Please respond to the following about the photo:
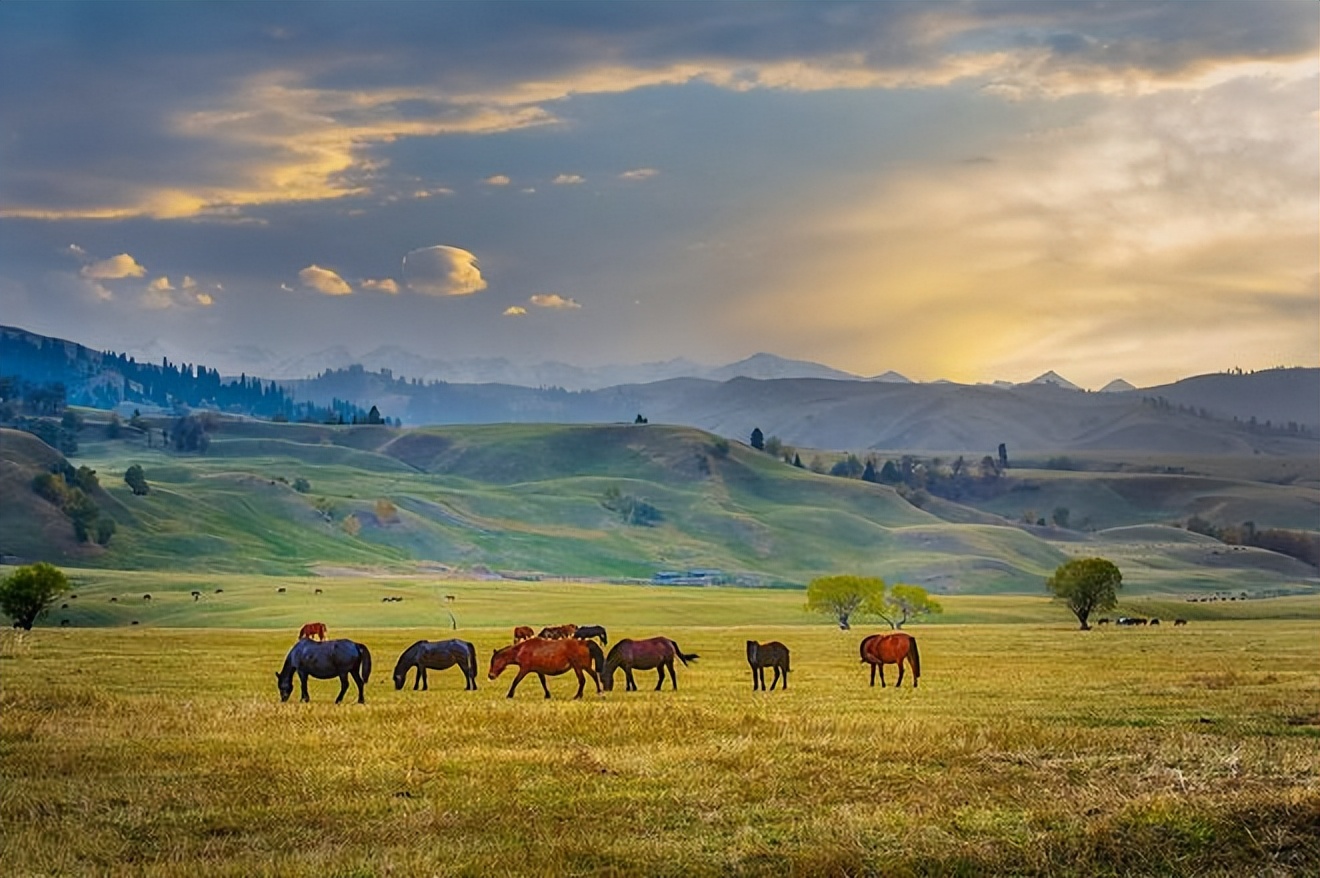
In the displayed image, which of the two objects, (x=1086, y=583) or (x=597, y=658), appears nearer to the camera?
(x=597, y=658)

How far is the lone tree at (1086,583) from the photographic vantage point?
350ft

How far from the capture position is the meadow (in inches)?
587

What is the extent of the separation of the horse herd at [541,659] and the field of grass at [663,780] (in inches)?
39.1

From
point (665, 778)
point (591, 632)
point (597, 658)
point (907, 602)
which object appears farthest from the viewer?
point (907, 602)

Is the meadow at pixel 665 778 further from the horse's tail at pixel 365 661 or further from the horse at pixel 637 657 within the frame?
the horse at pixel 637 657

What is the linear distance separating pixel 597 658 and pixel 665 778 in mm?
→ 17058

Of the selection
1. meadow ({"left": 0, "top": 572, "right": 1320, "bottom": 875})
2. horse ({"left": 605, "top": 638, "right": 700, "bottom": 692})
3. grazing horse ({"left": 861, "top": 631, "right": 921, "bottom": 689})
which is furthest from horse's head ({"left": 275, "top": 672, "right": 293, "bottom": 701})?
grazing horse ({"left": 861, "top": 631, "right": 921, "bottom": 689})

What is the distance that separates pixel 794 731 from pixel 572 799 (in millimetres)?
8242

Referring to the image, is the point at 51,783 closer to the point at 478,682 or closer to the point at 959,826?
the point at 959,826

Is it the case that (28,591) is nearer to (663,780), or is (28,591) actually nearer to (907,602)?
(663,780)

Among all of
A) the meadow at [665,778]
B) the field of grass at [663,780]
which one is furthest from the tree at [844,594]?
the field of grass at [663,780]

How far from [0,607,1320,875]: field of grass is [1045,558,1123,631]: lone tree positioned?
69.5 metres

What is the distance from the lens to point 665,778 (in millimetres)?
19984

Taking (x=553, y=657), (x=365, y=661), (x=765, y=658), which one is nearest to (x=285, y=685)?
(x=365, y=661)
